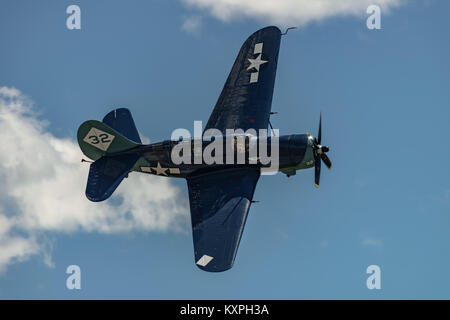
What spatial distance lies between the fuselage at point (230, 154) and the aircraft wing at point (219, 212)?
0.43 meters

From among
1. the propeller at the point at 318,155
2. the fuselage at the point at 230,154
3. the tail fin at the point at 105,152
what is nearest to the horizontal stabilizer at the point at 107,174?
the tail fin at the point at 105,152

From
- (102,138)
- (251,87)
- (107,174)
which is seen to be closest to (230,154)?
(251,87)

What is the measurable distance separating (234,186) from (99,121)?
6.48 meters

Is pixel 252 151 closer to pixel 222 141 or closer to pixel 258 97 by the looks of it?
pixel 222 141

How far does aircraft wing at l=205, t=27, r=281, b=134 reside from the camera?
34312mm

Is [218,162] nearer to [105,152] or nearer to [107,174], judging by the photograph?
[107,174]

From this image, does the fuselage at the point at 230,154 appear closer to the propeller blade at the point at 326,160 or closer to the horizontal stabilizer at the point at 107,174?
the propeller blade at the point at 326,160

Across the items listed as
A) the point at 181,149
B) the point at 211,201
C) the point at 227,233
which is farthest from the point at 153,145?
the point at 227,233

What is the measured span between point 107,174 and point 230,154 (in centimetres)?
529

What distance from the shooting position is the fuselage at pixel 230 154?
1251 inches

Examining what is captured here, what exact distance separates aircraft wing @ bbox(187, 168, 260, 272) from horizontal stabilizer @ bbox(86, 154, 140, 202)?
275cm

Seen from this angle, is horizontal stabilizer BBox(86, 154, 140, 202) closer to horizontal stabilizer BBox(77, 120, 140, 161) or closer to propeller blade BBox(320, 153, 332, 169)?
horizontal stabilizer BBox(77, 120, 140, 161)

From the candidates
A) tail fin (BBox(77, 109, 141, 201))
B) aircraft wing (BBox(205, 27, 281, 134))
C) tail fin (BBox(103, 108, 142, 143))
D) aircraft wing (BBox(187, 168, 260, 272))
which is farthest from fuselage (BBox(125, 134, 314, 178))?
aircraft wing (BBox(205, 27, 281, 134))
